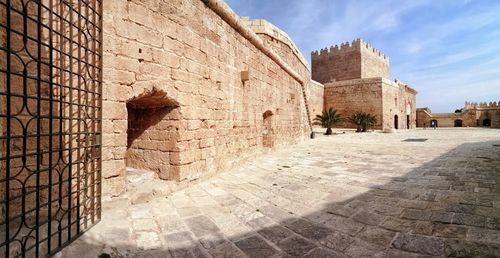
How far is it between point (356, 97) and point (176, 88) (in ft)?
66.6

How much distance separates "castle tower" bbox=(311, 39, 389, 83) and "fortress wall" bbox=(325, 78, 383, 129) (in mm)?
3304

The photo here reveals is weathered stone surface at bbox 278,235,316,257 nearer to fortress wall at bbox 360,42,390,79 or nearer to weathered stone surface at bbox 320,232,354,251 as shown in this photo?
weathered stone surface at bbox 320,232,354,251

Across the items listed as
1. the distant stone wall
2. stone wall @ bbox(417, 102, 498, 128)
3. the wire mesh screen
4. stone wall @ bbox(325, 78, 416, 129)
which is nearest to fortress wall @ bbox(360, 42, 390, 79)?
stone wall @ bbox(325, 78, 416, 129)

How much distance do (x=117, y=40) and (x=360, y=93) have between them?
21.2m

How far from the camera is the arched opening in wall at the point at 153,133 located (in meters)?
3.97

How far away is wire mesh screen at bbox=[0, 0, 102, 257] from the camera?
2199mm

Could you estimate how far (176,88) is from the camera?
3.93m

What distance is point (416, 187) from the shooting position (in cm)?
366

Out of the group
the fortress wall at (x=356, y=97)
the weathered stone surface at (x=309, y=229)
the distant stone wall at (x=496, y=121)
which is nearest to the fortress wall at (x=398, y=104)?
the fortress wall at (x=356, y=97)

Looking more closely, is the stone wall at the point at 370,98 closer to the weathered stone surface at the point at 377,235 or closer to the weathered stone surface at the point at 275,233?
the weathered stone surface at the point at 377,235

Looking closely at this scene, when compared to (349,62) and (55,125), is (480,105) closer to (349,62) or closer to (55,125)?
(349,62)

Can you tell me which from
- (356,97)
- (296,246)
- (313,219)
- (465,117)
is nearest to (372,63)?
(356,97)

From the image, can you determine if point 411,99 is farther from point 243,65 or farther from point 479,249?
point 479,249

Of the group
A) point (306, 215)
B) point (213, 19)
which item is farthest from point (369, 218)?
point (213, 19)
